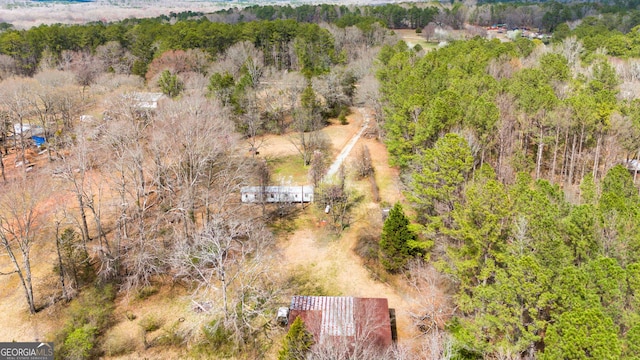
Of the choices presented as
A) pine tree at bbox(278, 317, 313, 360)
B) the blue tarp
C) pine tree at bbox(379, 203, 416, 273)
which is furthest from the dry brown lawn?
the blue tarp

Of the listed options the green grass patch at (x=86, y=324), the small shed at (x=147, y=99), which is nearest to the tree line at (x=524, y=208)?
the green grass patch at (x=86, y=324)

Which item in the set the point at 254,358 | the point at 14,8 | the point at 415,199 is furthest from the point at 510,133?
the point at 14,8

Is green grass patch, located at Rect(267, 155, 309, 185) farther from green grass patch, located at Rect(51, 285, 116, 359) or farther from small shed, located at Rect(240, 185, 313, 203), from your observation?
green grass patch, located at Rect(51, 285, 116, 359)

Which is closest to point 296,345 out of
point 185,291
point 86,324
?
point 185,291

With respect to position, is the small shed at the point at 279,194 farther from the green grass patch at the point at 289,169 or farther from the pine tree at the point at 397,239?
the pine tree at the point at 397,239

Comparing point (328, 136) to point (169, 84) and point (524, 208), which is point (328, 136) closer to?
point (169, 84)

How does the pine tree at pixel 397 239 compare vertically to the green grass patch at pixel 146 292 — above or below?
above
